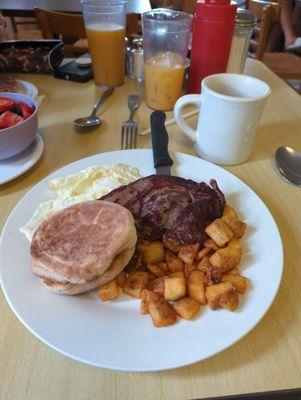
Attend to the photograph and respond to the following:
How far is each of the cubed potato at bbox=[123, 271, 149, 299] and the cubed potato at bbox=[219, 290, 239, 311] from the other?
0.49 feet

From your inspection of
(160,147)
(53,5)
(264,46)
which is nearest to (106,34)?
(160,147)

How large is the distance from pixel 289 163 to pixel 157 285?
0.61m

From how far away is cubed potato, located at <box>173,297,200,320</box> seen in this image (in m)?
0.55

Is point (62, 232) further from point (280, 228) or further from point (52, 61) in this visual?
Answer: point (52, 61)

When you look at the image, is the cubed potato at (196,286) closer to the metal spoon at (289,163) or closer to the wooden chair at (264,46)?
the metal spoon at (289,163)

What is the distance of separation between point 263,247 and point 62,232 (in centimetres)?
41

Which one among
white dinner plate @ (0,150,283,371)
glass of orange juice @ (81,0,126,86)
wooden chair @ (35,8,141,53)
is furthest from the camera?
wooden chair @ (35,8,141,53)

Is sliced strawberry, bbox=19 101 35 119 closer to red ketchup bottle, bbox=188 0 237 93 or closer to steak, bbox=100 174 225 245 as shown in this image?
steak, bbox=100 174 225 245

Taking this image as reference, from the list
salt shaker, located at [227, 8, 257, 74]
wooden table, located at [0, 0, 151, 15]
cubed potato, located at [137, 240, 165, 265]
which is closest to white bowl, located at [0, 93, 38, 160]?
cubed potato, located at [137, 240, 165, 265]

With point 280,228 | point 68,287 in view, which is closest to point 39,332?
point 68,287

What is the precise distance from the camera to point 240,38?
127 cm

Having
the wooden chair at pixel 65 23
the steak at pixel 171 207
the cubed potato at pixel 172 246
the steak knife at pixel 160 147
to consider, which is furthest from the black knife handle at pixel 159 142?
the wooden chair at pixel 65 23

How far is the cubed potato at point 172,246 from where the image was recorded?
0.68 meters

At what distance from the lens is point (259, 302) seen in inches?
22.0
